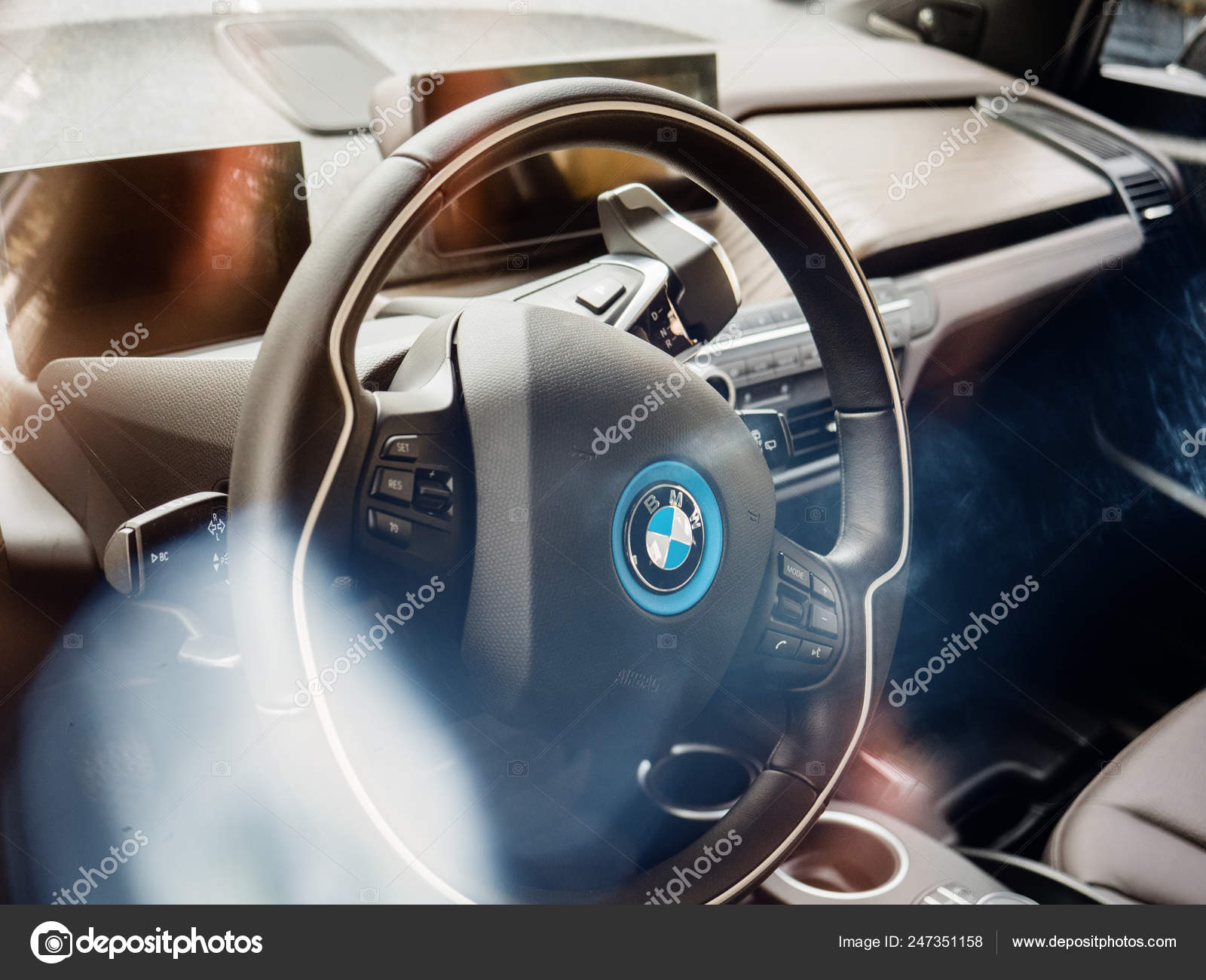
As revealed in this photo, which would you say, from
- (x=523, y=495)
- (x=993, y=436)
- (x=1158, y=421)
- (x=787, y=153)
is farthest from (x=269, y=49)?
(x=1158, y=421)

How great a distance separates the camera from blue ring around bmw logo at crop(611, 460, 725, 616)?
2.18 feet

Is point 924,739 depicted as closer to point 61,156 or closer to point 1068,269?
point 1068,269

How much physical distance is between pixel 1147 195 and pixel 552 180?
111 cm

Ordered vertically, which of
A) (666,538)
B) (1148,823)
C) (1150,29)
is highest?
(1150,29)

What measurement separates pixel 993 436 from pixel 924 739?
21.0 inches

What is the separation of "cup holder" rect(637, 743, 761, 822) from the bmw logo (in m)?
0.43

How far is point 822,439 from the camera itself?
53.8 inches

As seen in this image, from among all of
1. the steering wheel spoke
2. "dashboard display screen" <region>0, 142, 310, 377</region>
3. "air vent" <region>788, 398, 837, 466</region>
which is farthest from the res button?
"air vent" <region>788, 398, 837, 466</region>

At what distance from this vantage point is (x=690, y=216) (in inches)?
65.4

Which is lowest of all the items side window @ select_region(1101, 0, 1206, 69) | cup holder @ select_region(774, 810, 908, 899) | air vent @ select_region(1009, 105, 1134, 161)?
cup holder @ select_region(774, 810, 908, 899)

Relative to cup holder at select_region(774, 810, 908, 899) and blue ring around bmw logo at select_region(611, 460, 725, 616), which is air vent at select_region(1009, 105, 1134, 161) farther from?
blue ring around bmw logo at select_region(611, 460, 725, 616)

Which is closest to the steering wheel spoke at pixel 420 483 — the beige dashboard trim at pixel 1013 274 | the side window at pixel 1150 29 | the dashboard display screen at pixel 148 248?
the dashboard display screen at pixel 148 248

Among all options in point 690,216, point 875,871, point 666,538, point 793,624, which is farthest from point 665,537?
point 690,216

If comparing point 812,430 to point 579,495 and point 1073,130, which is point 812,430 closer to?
point 579,495
